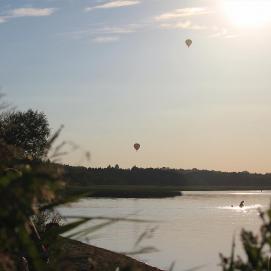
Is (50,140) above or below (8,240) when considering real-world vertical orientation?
above

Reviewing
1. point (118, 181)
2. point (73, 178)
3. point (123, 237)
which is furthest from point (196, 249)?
point (118, 181)

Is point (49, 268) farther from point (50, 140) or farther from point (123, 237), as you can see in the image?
point (123, 237)

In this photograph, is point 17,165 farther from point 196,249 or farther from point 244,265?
point 196,249

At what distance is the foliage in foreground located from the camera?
77.7 inches

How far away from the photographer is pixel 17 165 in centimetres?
196

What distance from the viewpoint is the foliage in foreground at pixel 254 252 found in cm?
197

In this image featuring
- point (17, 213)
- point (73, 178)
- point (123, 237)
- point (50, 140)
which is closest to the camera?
point (17, 213)

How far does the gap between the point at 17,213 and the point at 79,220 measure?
0.45 metres

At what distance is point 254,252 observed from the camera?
213cm

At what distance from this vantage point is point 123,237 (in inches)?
2459

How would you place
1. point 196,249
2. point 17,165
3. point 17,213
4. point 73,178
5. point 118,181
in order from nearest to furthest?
point 17,213
point 17,165
point 73,178
point 196,249
point 118,181

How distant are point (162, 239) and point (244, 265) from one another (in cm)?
6440

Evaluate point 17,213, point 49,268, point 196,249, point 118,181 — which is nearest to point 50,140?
point 49,268

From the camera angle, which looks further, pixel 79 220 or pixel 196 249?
pixel 196 249
